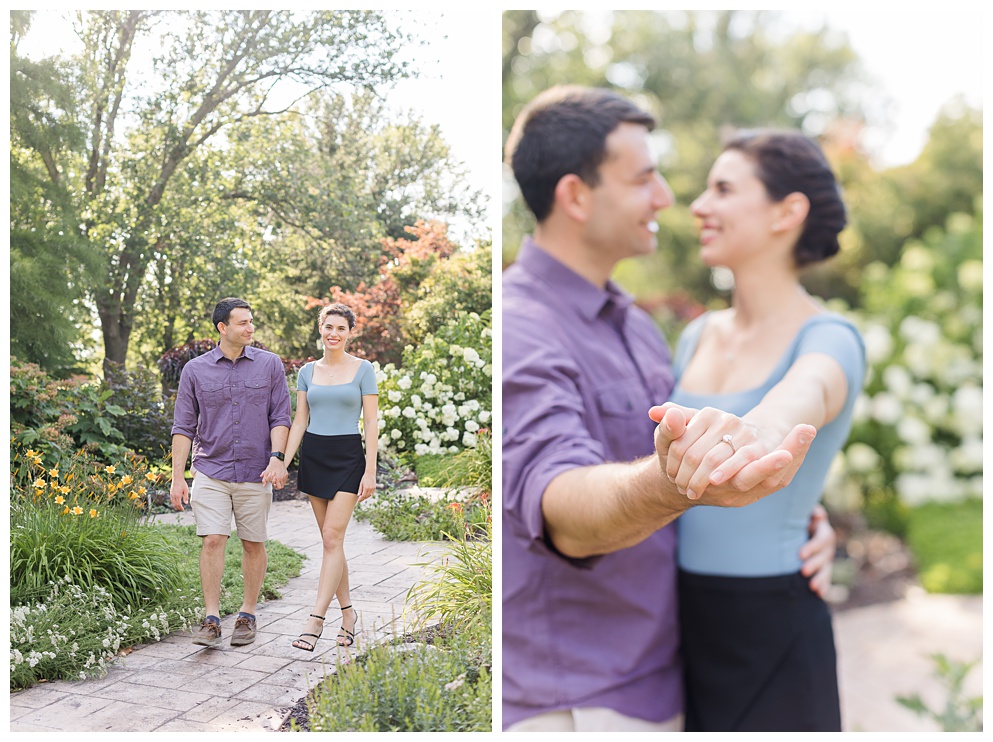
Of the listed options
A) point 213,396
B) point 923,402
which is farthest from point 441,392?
point 923,402

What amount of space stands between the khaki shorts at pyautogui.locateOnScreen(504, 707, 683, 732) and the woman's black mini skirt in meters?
0.77

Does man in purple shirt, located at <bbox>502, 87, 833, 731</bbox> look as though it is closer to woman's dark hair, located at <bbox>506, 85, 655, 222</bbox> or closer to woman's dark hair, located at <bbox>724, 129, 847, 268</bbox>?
woman's dark hair, located at <bbox>506, 85, 655, 222</bbox>

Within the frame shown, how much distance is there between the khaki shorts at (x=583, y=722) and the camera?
201 cm

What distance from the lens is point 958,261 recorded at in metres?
4.18

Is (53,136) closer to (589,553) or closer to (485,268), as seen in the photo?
(485,268)

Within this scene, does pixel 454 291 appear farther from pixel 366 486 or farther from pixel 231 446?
pixel 231 446

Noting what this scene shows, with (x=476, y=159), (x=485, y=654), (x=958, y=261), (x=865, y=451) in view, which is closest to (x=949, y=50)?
(x=958, y=261)

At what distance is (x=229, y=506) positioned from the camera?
1.95 meters

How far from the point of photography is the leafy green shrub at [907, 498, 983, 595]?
11.8 ft

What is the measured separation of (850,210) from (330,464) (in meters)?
3.88

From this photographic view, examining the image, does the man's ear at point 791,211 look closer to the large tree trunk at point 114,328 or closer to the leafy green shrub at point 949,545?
the large tree trunk at point 114,328

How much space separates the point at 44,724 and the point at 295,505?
2.56 feet

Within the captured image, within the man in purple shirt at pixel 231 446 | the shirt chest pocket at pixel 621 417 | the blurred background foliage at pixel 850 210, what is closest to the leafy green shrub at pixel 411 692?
the man in purple shirt at pixel 231 446

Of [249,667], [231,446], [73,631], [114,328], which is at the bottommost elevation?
[249,667]
